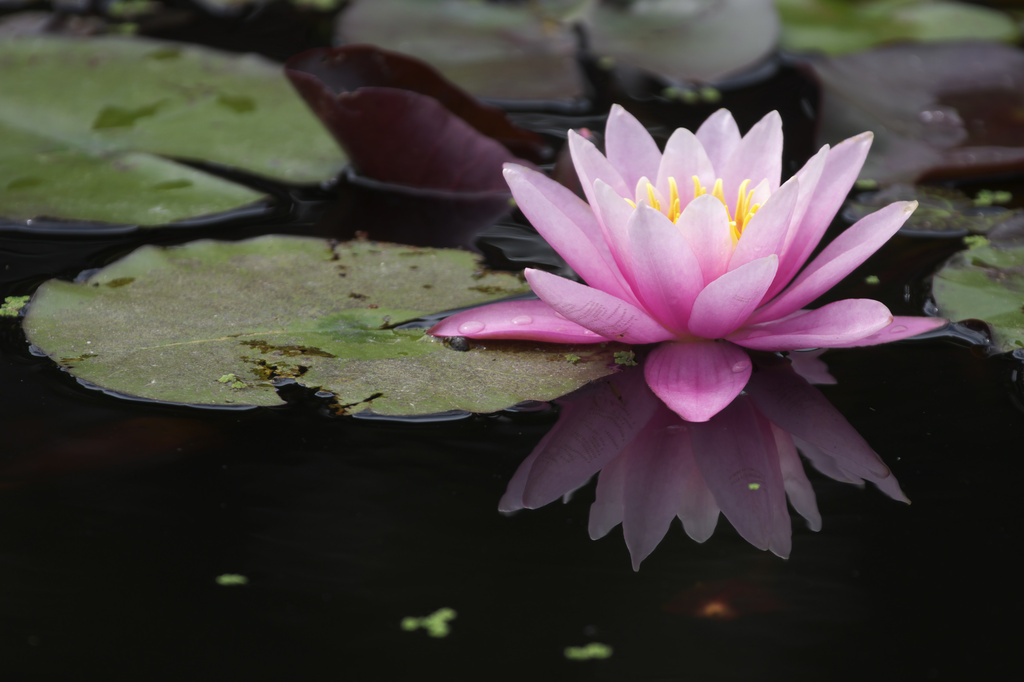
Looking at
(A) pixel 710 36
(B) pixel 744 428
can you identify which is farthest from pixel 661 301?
(A) pixel 710 36

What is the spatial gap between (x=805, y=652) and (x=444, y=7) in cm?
272

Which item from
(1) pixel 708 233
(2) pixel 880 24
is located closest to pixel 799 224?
(1) pixel 708 233

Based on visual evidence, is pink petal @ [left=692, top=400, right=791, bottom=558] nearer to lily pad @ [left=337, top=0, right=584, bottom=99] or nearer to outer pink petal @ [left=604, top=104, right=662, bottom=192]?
outer pink petal @ [left=604, top=104, right=662, bottom=192]

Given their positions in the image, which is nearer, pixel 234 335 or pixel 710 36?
pixel 234 335

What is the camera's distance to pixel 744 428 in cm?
134

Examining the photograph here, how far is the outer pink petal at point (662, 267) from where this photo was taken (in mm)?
1221

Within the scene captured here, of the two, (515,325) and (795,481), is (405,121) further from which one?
(795,481)

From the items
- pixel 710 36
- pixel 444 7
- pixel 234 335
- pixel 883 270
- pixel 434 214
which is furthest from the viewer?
pixel 444 7

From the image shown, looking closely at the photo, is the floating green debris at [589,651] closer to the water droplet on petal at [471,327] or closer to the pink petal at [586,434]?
the pink petal at [586,434]

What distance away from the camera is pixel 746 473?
1.25 metres

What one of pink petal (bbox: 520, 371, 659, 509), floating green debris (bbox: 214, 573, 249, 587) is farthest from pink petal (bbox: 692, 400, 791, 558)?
floating green debris (bbox: 214, 573, 249, 587)

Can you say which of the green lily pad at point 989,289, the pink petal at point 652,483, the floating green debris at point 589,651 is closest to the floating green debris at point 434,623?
the floating green debris at point 589,651

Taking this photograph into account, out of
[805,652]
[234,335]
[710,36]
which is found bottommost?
[805,652]

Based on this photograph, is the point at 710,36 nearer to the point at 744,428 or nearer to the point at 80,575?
the point at 744,428
